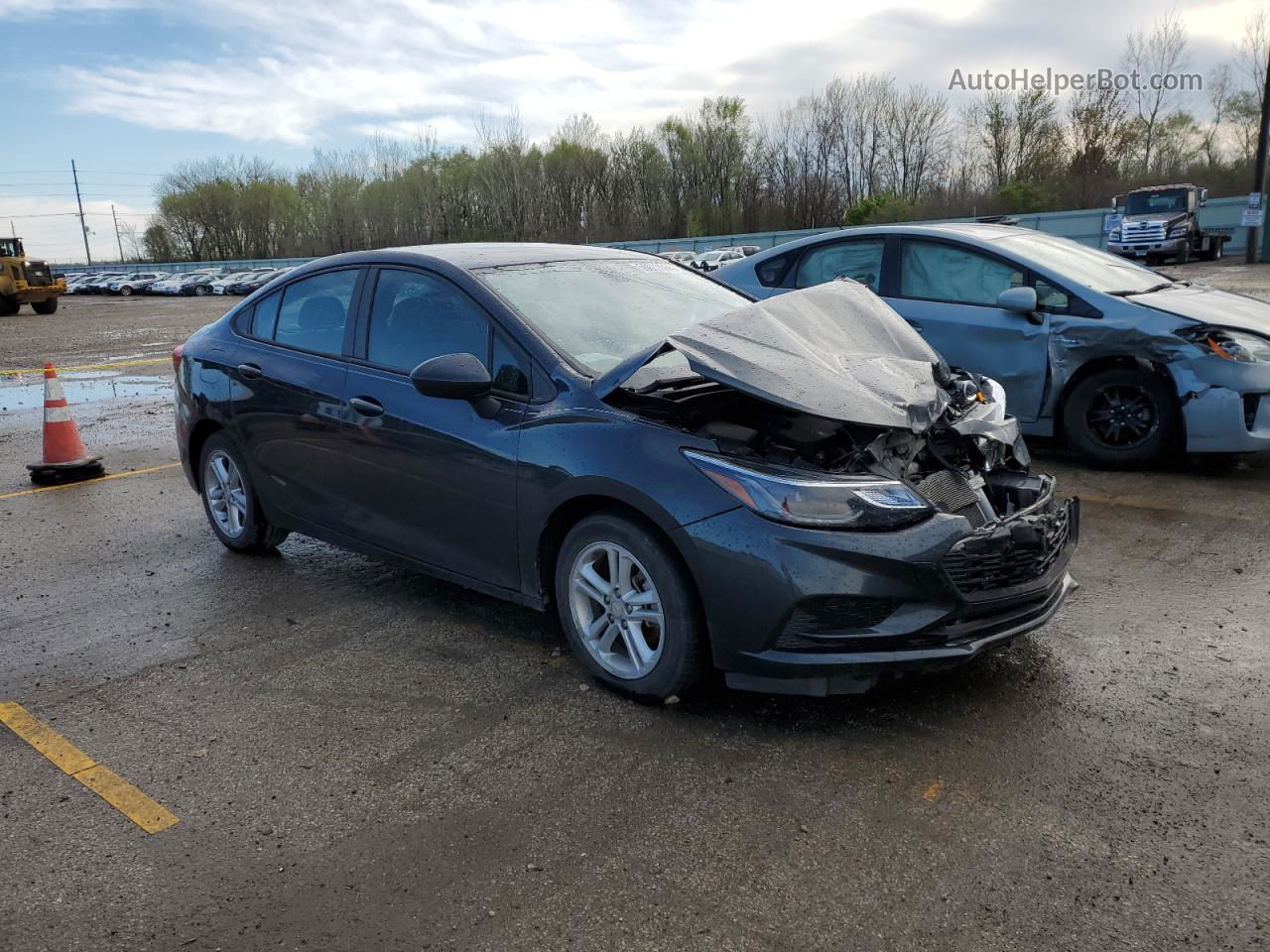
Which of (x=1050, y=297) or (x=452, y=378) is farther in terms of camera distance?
(x=1050, y=297)

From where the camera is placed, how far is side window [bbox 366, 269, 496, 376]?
A: 163 inches

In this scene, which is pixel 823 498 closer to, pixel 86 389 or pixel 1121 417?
pixel 1121 417

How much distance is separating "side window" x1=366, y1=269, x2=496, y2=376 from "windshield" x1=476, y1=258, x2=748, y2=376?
0.17 meters

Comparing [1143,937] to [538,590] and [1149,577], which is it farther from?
[1149,577]

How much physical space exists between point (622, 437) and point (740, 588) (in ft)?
2.25

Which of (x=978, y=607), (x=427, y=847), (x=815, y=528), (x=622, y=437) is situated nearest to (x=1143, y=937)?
(x=978, y=607)

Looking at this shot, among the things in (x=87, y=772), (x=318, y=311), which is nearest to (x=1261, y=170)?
(x=318, y=311)

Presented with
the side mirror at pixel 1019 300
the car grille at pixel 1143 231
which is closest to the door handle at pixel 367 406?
the side mirror at pixel 1019 300

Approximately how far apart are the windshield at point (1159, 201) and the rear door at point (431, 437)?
34.5 m

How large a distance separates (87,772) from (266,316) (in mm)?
2673

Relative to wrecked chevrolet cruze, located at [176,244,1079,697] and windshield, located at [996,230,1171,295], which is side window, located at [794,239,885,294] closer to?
windshield, located at [996,230,1171,295]

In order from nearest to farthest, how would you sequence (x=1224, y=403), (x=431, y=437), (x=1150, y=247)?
(x=431, y=437), (x=1224, y=403), (x=1150, y=247)

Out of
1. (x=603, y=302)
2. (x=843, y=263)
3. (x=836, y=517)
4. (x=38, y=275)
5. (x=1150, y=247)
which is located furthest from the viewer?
(x=38, y=275)

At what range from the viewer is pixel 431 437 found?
4137 millimetres
